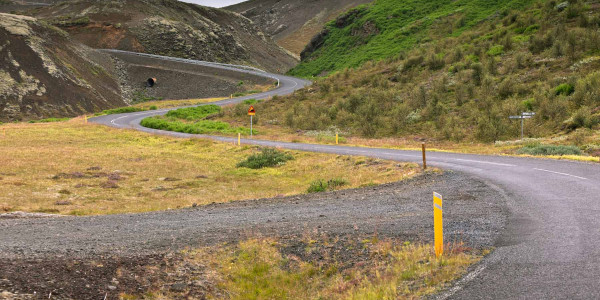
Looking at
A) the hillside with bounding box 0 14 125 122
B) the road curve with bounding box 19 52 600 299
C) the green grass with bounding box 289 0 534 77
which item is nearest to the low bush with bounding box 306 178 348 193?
the road curve with bounding box 19 52 600 299

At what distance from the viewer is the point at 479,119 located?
31.7m

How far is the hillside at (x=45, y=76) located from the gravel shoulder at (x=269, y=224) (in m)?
52.2

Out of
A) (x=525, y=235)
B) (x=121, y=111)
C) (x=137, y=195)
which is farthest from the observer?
(x=121, y=111)

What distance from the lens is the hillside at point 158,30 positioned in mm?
96250

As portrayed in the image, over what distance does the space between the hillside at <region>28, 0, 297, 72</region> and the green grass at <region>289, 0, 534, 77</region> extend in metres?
17.3

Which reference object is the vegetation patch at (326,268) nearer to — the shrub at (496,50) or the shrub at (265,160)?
the shrub at (265,160)

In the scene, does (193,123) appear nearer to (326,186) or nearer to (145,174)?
(145,174)

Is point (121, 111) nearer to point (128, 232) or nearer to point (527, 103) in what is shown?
point (527, 103)

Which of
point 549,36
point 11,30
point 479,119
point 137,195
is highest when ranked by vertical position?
point 11,30

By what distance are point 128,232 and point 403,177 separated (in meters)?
10.5

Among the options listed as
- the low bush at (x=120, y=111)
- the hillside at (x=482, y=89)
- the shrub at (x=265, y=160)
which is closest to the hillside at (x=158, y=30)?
the low bush at (x=120, y=111)

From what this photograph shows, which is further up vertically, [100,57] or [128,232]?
[100,57]

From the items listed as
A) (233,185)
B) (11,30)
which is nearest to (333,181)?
(233,185)

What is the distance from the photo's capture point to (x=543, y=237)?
319 inches
